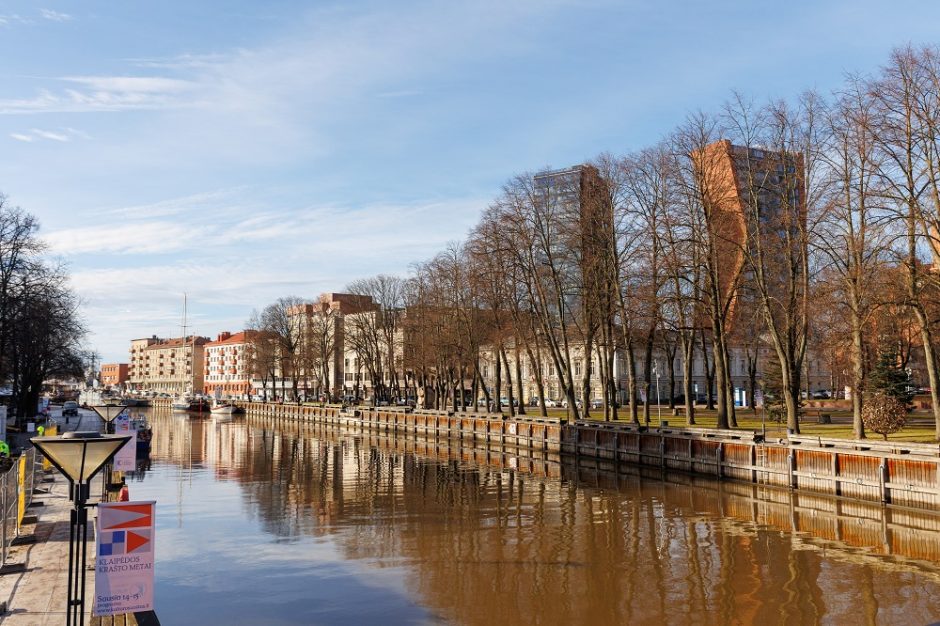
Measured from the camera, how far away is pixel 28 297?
177 feet

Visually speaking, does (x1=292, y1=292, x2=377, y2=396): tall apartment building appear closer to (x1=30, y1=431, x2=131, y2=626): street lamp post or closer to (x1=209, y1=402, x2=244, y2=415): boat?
(x1=209, y1=402, x2=244, y2=415): boat

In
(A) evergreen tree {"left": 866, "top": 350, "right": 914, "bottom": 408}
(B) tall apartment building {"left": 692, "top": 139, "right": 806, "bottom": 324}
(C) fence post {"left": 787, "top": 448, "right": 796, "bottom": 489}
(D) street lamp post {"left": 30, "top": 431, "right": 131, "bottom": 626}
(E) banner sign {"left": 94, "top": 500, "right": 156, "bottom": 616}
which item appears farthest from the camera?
(A) evergreen tree {"left": 866, "top": 350, "right": 914, "bottom": 408}

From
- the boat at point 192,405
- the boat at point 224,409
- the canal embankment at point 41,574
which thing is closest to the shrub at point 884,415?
the canal embankment at point 41,574

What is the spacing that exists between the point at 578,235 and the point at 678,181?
10061 millimetres

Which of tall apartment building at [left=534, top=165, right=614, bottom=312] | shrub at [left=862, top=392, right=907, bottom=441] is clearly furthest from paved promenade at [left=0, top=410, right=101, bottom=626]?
tall apartment building at [left=534, top=165, right=614, bottom=312]

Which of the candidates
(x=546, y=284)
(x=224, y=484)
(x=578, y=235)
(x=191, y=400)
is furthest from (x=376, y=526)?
(x=191, y=400)

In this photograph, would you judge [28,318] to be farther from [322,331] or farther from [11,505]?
[322,331]

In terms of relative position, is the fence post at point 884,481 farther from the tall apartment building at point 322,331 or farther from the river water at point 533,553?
the tall apartment building at point 322,331

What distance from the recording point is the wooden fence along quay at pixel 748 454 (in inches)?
1162

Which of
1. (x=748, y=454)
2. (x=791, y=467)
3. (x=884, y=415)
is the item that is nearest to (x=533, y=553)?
(x=791, y=467)

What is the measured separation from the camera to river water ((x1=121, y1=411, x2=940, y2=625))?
1720cm

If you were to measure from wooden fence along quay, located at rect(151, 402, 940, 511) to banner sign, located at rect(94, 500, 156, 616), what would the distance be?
2696 centimetres

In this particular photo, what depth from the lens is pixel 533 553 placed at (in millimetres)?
22516

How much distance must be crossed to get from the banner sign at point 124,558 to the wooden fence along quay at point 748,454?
26964 mm
